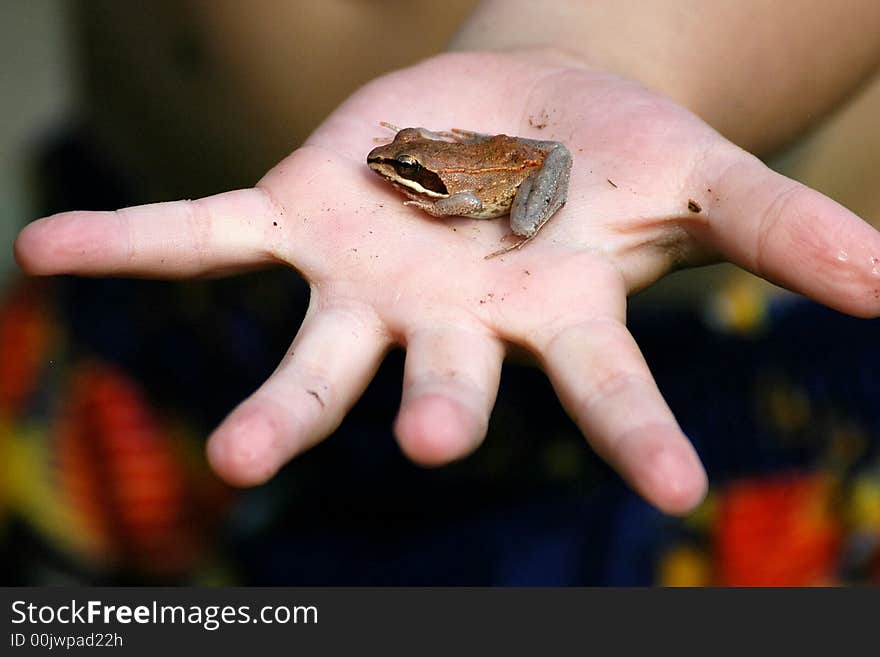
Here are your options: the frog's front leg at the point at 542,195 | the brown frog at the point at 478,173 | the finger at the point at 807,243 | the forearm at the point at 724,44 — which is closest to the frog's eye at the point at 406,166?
the brown frog at the point at 478,173

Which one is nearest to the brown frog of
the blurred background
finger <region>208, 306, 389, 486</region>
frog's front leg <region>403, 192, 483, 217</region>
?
frog's front leg <region>403, 192, 483, 217</region>

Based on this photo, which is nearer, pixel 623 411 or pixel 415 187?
pixel 623 411

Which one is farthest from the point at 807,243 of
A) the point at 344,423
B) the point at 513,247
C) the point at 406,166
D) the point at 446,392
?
the point at 344,423

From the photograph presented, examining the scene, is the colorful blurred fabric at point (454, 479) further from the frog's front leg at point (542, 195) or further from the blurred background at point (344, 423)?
the frog's front leg at point (542, 195)

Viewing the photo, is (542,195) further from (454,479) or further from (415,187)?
(454,479)

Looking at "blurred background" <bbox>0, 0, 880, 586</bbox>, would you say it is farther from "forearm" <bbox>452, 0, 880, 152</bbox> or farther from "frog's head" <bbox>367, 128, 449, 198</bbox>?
"frog's head" <bbox>367, 128, 449, 198</bbox>
